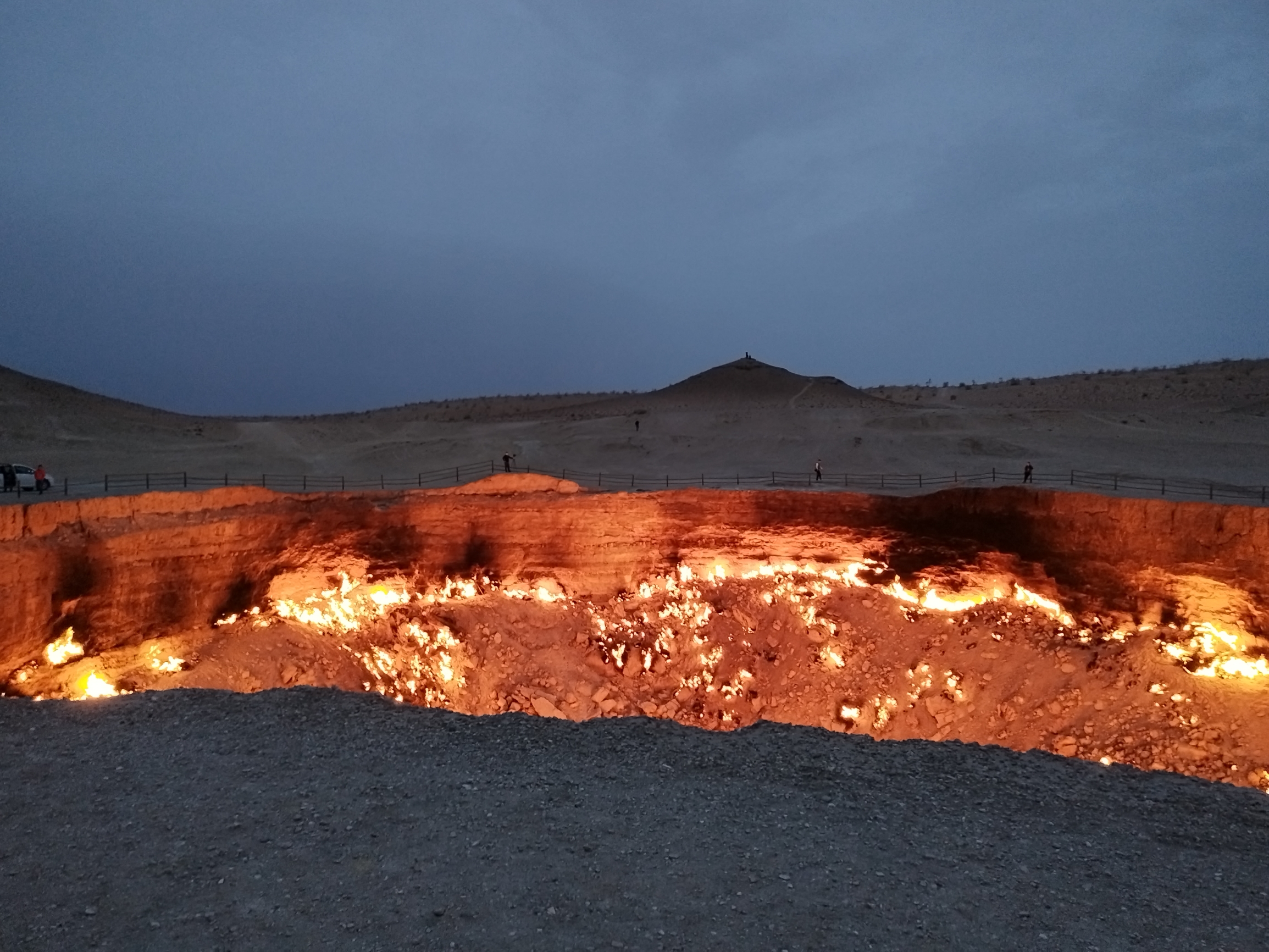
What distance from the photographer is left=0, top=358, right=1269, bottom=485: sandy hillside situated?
3709 cm

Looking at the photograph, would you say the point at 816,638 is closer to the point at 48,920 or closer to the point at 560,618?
the point at 560,618

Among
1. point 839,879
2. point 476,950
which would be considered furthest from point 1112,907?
point 476,950

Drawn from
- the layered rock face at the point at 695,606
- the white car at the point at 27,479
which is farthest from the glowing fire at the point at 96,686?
the white car at the point at 27,479

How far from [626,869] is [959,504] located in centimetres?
1765

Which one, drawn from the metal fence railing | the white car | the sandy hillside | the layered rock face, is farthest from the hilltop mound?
the white car

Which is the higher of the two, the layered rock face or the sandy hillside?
the sandy hillside

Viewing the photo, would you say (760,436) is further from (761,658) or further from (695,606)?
(761,658)

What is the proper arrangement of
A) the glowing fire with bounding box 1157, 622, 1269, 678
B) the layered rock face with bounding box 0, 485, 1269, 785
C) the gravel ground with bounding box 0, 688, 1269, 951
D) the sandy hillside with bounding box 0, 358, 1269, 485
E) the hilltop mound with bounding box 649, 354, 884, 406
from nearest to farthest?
the gravel ground with bounding box 0, 688, 1269, 951
the glowing fire with bounding box 1157, 622, 1269, 678
the layered rock face with bounding box 0, 485, 1269, 785
the sandy hillside with bounding box 0, 358, 1269, 485
the hilltop mound with bounding box 649, 354, 884, 406

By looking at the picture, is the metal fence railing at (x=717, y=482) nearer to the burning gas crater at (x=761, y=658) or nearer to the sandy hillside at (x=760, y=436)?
the sandy hillside at (x=760, y=436)

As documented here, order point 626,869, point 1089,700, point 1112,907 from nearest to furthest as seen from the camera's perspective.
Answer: point 1112,907 → point 626,869 → point 1089,700

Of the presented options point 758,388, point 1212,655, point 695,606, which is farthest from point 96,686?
point 758,388

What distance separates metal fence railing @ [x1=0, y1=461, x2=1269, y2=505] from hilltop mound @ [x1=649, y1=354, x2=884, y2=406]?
3056 centimetres

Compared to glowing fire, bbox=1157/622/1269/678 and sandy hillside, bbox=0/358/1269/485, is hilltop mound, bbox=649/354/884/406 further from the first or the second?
glowing fire, bbox=1157/622/1269/678

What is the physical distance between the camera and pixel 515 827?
273 inches
